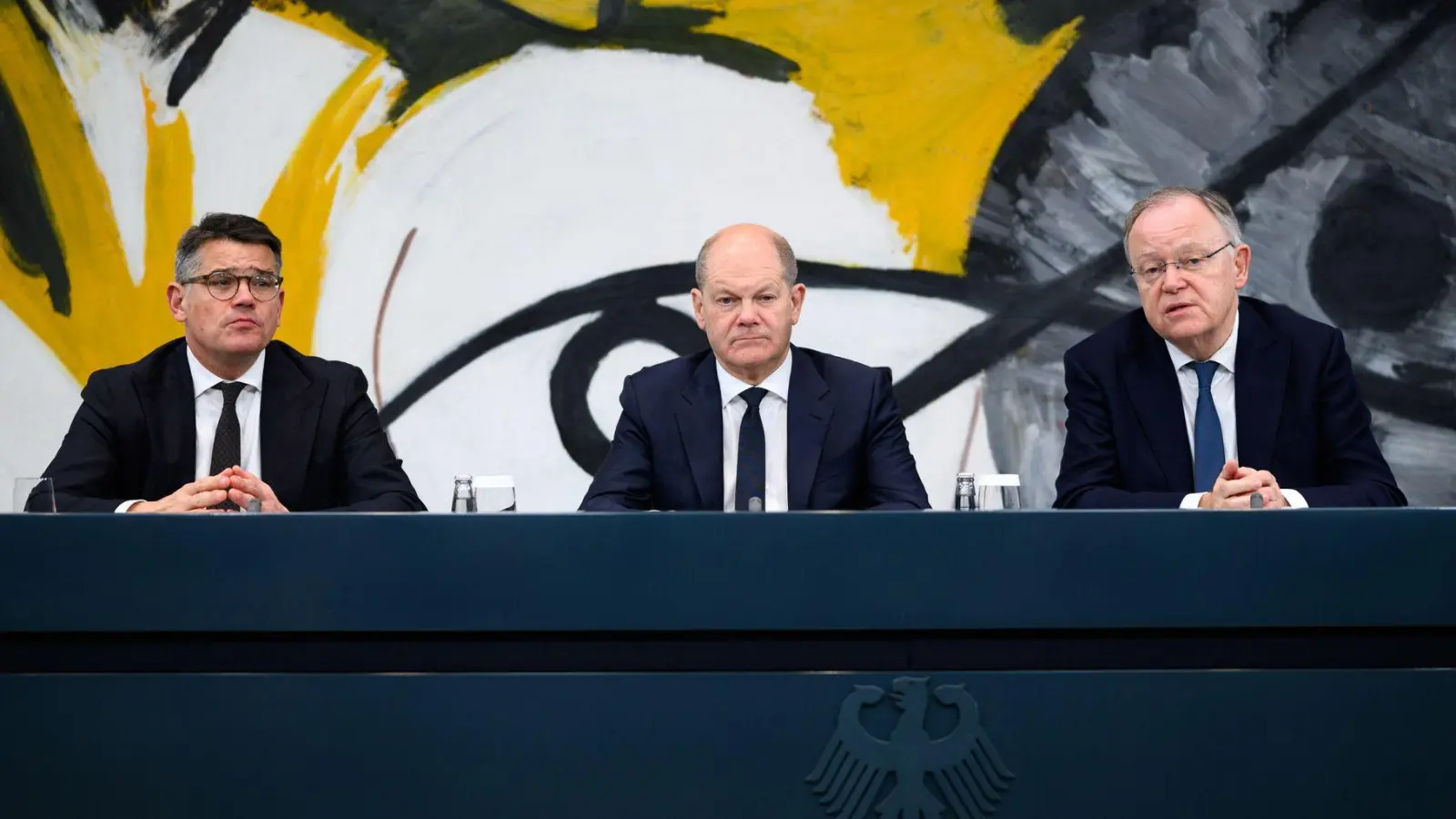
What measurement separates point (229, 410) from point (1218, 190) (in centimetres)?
230

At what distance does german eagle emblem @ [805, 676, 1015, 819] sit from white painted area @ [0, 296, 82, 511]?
2559mm

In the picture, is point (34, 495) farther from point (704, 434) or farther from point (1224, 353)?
point (1224, 353)

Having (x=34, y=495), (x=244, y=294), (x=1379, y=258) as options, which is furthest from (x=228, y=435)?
(x=1379, y=258)

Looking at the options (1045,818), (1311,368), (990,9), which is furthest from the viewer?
(990,9)

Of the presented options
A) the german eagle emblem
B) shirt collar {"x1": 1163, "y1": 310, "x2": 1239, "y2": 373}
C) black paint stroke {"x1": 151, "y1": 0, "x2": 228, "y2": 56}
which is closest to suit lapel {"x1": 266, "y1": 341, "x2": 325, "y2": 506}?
black paint stroke {"x1": 151, "y1": 0, "x2": 228, "y2": 56}

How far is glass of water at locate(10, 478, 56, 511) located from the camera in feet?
5.87

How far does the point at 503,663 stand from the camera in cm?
145

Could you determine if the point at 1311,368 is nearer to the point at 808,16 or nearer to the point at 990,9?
the point at 990,9

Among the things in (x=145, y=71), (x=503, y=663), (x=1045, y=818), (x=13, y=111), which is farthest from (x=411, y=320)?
(x=1045, y=818)

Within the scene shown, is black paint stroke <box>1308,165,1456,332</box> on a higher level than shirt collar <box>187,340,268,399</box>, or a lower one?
higher

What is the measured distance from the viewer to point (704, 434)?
238 centimetres

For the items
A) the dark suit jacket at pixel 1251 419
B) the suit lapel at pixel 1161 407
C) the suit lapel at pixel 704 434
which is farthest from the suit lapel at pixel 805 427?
the suit lapel at pixel 1161 407

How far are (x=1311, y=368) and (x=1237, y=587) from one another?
3.41 feet

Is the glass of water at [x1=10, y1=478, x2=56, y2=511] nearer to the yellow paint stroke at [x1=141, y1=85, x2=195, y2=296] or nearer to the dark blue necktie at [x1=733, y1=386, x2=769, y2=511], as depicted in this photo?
the dark blue necktie at [x1=733, y1=386, x2=769, y2=511]
